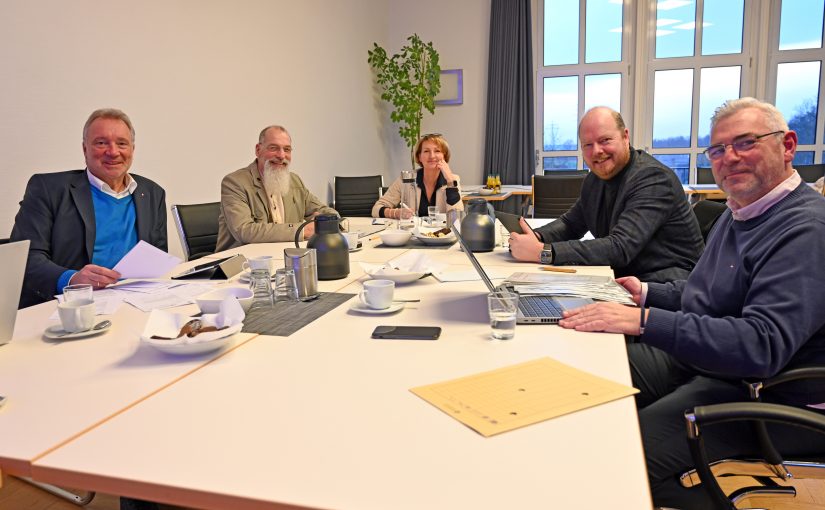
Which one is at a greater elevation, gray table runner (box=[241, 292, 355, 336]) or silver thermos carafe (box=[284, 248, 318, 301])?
silver thermos carafe (box=[284, 248, 318, 301])

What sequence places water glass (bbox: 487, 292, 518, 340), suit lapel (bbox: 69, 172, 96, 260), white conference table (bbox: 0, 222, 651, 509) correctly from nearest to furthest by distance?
white conference table (bbox: 0, 222, 651, 509) < water glass (bbox: 487, 292, 518, 340) < suit lapel (bbox: 69, 172, 96, 260)

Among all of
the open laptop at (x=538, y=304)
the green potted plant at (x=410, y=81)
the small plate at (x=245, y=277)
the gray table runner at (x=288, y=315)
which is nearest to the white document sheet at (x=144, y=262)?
the small plate at (x=245, y=277)

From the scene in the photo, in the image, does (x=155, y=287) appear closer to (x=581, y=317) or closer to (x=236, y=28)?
(x=581, y=317)

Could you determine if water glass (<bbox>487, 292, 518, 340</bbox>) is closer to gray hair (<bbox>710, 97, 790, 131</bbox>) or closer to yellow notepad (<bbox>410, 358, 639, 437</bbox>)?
yellow notepad (<bbox>410, 358, 639, 437</bbox>)

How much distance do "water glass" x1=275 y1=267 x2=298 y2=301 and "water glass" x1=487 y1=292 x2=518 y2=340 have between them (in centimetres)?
70

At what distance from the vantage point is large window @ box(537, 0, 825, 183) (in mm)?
6930

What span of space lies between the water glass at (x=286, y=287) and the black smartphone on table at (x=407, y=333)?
0.47 metres

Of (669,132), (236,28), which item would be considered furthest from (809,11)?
(236,28)

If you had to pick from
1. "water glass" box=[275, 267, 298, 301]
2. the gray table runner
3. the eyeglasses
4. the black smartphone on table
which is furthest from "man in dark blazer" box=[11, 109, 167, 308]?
the eyeglasses

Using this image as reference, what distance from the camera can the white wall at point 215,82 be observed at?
311 centimetres

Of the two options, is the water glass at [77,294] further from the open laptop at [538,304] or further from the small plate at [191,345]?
the open laptop at [538,304]

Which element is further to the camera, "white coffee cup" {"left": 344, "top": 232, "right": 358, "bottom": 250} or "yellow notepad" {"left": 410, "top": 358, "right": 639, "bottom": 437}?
"white coffee cup" {"left": 344, "top": 232, "right": 358, "bottom": 250}

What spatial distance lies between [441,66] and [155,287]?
6.40 meters

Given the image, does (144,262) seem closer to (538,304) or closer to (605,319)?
(538,304)
